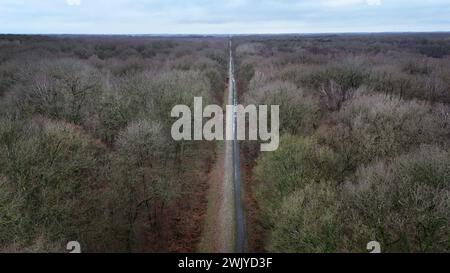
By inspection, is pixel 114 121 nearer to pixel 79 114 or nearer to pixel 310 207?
pixel 79 114

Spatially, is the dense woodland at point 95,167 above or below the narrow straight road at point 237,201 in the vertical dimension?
above

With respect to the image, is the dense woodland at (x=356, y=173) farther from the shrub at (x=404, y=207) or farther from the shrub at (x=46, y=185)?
the shrub at (x=46, y=185)

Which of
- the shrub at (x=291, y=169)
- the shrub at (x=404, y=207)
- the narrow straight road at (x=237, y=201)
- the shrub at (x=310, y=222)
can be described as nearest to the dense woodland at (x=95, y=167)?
the narrow straight road at (x=237, y=201)

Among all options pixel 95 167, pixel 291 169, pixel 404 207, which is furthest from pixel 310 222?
pixel 95 167

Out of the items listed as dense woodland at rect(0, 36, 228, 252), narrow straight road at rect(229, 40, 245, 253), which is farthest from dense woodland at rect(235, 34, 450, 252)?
dense woodland at rect(0, 36, 228, 252)

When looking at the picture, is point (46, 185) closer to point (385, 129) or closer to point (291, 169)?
point (291, 169)

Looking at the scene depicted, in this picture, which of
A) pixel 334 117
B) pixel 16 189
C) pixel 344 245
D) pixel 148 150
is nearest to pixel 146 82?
pixel 148 150
